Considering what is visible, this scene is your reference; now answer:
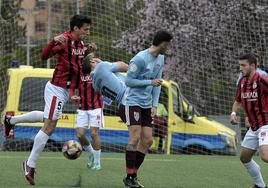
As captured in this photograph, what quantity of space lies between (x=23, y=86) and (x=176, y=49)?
4.88 m

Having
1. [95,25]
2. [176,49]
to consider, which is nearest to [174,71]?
[176,49]

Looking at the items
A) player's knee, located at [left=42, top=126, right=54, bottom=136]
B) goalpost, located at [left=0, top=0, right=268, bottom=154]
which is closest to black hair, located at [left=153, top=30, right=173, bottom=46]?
player's knee, located at [left=42, top=126, right=54, bottom=136]

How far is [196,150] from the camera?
68.4 feet

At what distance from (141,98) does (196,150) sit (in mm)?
10244

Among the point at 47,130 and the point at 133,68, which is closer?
the point at 133,68

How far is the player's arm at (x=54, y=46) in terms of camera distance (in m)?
10.9

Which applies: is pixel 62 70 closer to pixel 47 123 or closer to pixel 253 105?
pixel 47 123

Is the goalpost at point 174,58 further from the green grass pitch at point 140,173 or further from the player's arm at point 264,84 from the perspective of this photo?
the player's arm at point 264,84

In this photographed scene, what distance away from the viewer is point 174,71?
24.3 m

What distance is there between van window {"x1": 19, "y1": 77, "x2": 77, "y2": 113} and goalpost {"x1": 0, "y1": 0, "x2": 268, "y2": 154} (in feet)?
0.08

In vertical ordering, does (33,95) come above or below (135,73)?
below

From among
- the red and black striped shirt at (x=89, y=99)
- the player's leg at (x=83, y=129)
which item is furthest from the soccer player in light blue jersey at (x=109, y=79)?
the red and black striped shirt at (x=89, y=99)

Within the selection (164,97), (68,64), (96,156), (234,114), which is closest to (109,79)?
(68,64)

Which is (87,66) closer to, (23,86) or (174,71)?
(23,86)
